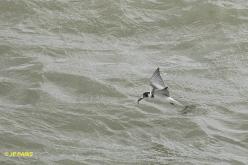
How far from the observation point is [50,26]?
10.9m

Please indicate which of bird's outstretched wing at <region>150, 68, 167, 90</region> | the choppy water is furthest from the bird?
the choppy water

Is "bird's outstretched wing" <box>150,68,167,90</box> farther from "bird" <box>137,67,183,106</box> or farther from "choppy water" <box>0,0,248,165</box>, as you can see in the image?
"choppy water" <box>0,0,248,165</box>

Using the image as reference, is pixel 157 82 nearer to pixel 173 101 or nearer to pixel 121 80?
pixel 173 101

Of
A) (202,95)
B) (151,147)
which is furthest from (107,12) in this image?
(151,147)

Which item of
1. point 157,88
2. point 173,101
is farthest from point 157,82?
point 173,101

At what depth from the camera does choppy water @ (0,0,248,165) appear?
310 inches

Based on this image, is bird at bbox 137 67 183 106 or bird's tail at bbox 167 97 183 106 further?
bird's tail at bbox 167 97 183 106

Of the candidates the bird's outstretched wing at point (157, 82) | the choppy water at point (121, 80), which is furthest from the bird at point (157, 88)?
the choppy water at point (121, 80)

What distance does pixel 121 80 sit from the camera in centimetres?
963

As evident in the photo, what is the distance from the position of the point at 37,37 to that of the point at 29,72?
4.00ft

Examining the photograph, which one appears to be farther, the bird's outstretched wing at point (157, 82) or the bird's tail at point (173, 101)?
the bird's tail at point (173, 101)

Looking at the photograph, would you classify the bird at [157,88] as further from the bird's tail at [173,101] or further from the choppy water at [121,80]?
the choppy water at [121,80]

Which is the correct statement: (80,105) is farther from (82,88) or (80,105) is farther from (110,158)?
(110,158)

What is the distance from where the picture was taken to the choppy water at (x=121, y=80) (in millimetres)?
7875
